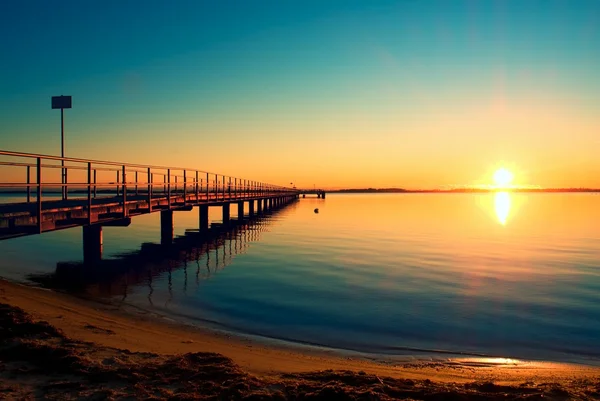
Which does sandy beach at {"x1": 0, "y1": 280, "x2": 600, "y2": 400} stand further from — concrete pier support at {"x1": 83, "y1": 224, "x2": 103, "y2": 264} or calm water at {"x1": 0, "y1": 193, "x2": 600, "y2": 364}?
concrete pier support at {"x1": 83, "y1": 224, "x2": 103, "y2": 264}

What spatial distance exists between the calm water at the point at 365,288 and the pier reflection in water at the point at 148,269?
0.18 feet

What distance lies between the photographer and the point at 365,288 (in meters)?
15.1

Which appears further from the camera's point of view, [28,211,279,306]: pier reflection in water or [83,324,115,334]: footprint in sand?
[28,211,279,306]: pier reflection in water

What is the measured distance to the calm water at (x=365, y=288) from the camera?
1021cm

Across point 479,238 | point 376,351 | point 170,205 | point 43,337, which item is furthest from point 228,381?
point 479,238

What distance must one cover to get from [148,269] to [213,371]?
1282 cm

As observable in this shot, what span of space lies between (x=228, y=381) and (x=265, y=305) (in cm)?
691

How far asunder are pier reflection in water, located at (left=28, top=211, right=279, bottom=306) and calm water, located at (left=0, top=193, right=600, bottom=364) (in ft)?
0.18

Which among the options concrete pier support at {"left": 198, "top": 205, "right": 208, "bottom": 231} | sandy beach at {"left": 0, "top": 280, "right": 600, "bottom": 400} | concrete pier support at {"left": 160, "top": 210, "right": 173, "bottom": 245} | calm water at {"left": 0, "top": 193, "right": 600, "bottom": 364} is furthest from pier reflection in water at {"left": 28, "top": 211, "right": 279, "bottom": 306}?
concrete pier support at {"left": 198, "top": 205, "right": 208, "bottom": 231}

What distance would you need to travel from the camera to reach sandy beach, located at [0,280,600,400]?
5.54 meters

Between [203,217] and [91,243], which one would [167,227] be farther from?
[91,243]

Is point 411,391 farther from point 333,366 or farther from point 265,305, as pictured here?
point 265,305

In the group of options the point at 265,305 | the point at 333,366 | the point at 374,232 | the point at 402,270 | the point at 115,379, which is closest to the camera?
the point at 115,379

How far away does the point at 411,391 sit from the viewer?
5.82 metres
